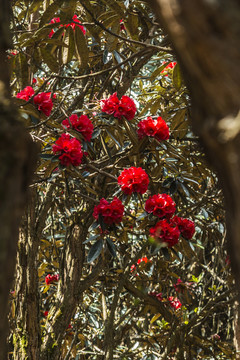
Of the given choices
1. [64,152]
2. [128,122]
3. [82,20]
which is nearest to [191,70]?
[64,152]

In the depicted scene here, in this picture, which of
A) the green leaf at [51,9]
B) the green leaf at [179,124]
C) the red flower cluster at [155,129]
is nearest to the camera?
the green leaf at [51,9]

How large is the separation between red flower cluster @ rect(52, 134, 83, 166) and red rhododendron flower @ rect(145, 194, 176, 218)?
1.31 ft

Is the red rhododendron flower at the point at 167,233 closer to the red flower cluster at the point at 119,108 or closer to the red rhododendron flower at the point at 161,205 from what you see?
the red rhododendron flower at the point at 161,205

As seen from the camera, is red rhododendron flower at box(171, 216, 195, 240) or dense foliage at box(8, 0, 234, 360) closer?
dense foliage at box(8, 0, 234, 360)

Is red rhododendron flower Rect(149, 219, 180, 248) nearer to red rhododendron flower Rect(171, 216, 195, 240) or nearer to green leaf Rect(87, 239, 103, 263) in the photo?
red rhododendron flower Rect(171, 216, 195, 240)

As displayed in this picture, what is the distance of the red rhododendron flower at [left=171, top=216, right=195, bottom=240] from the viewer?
2.11 meters

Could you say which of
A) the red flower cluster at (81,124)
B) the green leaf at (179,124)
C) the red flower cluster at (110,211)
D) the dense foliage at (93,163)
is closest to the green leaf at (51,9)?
the dense foliage at (93,163)

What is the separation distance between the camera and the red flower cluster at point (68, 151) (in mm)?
1982

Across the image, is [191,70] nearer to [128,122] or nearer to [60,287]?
[128,122]

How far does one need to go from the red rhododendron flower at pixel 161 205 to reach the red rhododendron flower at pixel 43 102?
65 cm

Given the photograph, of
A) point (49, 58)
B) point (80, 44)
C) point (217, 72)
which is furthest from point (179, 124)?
point (217, 72)

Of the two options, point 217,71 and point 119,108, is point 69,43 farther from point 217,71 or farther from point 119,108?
point 217,71

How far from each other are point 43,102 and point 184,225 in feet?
2.94

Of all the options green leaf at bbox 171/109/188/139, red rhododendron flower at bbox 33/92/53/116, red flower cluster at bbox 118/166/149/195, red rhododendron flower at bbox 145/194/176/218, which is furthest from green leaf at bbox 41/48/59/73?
green leaf at bbox 171/109/188/139
